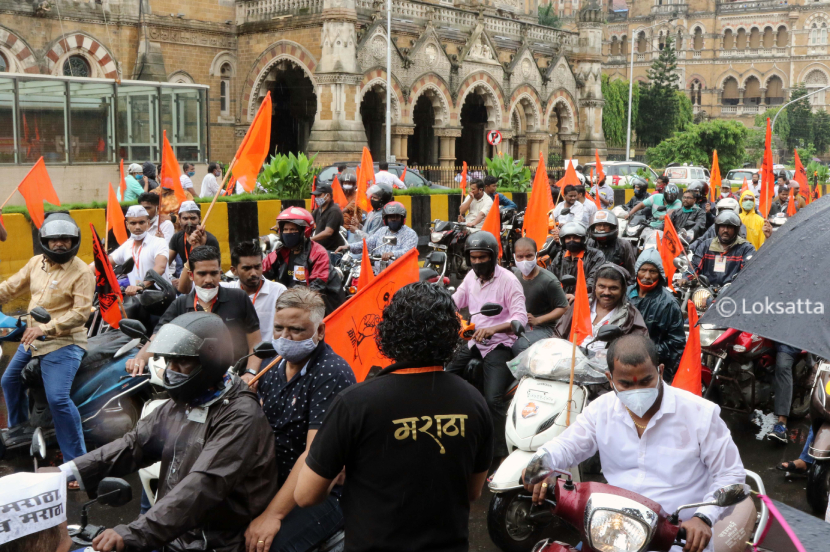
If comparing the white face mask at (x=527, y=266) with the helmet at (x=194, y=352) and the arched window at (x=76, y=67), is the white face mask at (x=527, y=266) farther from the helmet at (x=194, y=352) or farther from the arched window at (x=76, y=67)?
the arched window at (x=76, y=67)

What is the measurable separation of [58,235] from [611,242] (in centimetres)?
474

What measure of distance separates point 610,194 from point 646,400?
15286 millimetres

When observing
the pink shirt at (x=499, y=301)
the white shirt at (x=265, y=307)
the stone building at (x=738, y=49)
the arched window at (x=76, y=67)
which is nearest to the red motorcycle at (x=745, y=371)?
the pink shirt at (x=499, y=301)

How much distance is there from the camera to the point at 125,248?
25.5 ft

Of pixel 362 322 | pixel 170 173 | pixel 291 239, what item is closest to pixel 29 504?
pixel 362 322

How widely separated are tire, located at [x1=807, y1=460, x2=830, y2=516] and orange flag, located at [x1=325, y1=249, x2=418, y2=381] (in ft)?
9.11

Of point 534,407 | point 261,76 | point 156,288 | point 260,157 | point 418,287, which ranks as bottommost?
point 534,407

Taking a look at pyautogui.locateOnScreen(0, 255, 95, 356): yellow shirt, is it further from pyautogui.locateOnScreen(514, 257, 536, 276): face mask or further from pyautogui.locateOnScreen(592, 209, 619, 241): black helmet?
pyautogui.locateOnScreen(592, 209, 619, 241): black helmet

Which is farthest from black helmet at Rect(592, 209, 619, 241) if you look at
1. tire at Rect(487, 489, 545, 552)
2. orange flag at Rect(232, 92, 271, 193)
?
tire at Rect(487, 489, 545, 552)

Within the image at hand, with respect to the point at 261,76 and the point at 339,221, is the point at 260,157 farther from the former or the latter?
the point at 261,76

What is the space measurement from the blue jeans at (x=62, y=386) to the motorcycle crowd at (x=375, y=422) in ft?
0.04

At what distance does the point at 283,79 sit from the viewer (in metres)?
31.1

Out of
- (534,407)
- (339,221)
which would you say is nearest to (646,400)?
(534,407)

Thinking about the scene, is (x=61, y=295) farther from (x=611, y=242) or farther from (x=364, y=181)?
(x=364, y=181)
